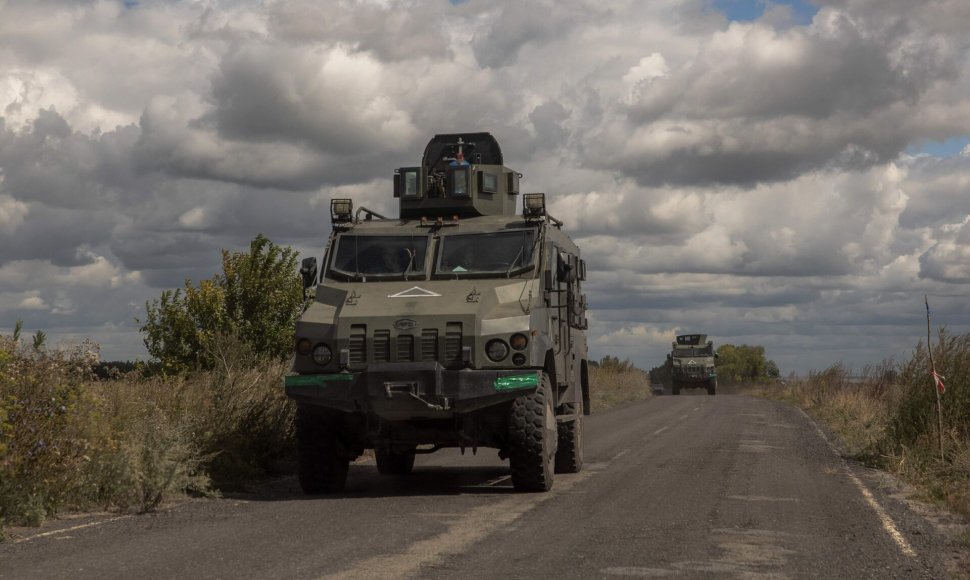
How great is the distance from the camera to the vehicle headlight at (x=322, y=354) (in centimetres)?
1202

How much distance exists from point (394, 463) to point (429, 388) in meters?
3.61

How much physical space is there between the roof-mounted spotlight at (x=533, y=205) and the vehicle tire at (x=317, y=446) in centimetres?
338

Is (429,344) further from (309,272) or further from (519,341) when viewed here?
Answer: (309,272)

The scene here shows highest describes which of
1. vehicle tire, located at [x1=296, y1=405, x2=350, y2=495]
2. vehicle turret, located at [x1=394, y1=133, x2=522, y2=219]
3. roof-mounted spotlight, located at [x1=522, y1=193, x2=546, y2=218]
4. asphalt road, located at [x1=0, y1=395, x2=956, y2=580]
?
vehicle turret, located at [x1=394, y1=133, x2=522, y2=219]

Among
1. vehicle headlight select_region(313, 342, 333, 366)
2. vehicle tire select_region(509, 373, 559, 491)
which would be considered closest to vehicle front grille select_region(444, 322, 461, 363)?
vehicle tire select_region(509, 373, 559, 491)

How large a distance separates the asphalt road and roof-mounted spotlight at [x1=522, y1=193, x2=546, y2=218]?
3300mm

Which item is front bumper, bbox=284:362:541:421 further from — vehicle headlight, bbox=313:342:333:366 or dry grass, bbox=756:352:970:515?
dry grass, bbox=756:352:970:515

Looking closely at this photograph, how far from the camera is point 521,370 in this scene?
11.8 meters

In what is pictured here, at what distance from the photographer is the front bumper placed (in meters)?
11.6

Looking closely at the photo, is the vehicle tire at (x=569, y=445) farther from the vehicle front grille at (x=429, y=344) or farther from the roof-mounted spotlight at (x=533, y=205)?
the vehicle front grille at (x=429, y=344)

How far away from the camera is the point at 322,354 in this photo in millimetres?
12055

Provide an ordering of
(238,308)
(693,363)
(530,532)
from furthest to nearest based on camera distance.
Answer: (693,363), (238,308), (530,532)

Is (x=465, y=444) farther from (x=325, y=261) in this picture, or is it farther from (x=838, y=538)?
(x=838, y=538)

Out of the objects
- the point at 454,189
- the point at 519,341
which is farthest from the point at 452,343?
the point at 454,189
